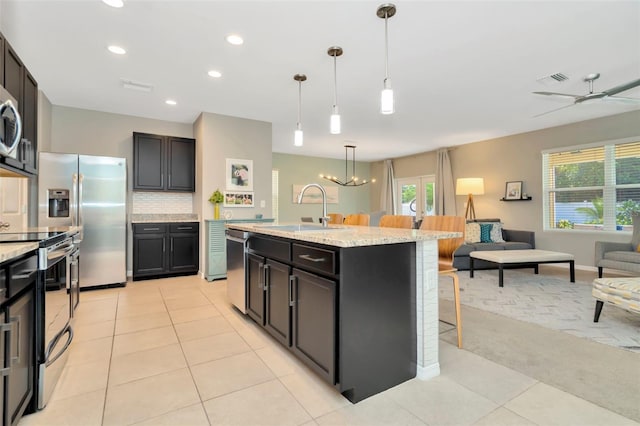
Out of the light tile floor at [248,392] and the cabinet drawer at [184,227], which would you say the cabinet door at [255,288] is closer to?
the light tile floor at [248,392]

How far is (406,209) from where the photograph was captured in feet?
→ 29.5

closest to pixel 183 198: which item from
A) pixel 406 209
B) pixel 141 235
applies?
pixel 141 235

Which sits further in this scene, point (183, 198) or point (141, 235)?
point (183, 198)

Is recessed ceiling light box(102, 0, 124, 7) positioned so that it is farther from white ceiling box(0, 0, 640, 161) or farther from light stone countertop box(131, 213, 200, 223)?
light stone countertop box(131, 213, 200, 223)

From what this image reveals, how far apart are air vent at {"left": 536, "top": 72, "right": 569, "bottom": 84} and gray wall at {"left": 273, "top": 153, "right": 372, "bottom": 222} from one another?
5.97 metres

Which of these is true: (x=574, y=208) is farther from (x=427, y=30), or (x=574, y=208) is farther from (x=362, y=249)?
(x=362, y=249)

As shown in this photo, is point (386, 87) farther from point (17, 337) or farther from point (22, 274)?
point (17, 337)

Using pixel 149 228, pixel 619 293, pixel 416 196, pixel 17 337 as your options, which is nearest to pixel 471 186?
pixel 416 196

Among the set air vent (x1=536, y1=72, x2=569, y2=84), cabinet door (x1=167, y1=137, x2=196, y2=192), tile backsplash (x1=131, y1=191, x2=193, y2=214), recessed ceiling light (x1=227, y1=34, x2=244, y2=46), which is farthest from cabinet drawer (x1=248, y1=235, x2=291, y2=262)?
air vent (x1=536, y1=72, x2=569, y2=84)

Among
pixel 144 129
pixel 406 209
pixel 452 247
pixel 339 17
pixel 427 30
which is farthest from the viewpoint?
pixel 406 209

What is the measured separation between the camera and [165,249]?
4.80 meters

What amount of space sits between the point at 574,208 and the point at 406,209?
13.0 feet

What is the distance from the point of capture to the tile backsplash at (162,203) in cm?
509

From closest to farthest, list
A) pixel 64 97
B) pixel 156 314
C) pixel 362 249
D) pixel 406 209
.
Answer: pixel 362 249 → pixel 156 314 → pixel 64 97 → pixel 406 209
